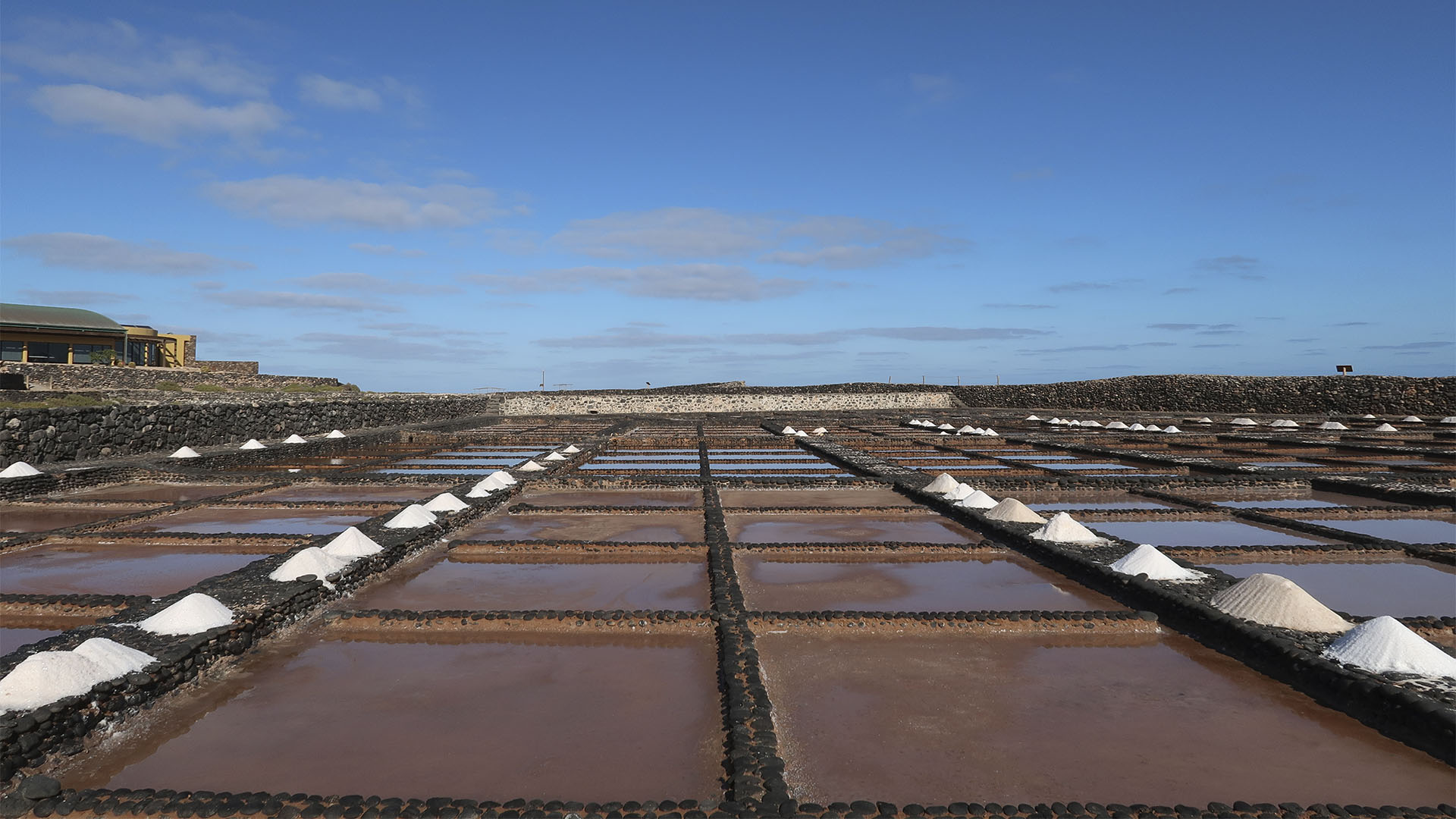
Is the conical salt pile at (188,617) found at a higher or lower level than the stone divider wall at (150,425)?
lower

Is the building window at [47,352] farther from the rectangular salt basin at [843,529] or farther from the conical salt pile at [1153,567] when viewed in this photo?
the conical salt pile at [1153,567]

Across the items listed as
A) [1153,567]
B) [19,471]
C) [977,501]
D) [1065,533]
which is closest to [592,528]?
[977,501]

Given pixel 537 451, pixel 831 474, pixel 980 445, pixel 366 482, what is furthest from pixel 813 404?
pixel 366 482

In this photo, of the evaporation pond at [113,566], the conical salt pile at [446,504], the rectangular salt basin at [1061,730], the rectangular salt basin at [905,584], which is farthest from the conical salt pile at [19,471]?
the rectangular salt basin at [1061,730]

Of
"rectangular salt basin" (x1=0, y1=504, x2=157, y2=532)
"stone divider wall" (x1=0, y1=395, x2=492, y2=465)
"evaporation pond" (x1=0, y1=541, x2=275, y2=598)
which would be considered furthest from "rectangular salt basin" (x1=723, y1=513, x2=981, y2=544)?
"stone divider wall" (x1=0, y1=395, x2=492, y2=465)

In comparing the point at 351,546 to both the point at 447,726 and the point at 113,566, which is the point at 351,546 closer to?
the point at 113,566

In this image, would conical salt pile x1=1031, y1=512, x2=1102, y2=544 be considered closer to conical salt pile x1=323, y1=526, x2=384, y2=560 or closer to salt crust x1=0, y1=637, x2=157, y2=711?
conical salt pile x1=323, y1=526, x2=384, y2=560
